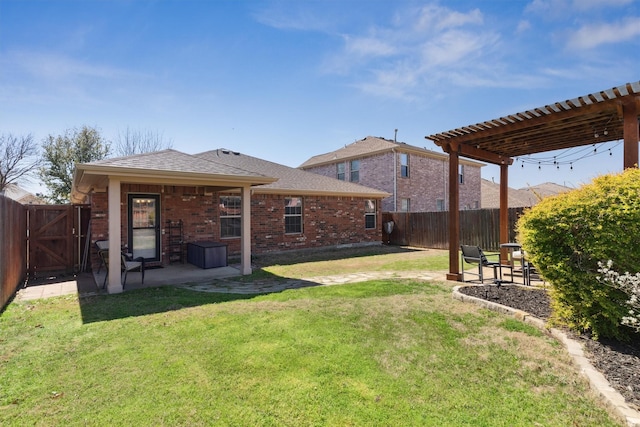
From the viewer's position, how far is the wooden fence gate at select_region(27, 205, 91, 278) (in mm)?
8758

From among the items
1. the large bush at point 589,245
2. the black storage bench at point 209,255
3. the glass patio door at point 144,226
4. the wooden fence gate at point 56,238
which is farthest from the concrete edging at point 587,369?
the wooden fence gate at point 56,238

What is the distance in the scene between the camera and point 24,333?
14.2 feet

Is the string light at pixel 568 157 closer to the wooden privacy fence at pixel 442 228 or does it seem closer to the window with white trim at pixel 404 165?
the wooden privacy fence at pixel 442 228

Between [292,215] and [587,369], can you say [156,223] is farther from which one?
[587,369]

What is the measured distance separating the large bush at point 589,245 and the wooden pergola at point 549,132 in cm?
130

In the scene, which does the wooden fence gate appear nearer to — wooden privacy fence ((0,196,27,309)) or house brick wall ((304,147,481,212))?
wooden privacy fence ((0,196,27,309))

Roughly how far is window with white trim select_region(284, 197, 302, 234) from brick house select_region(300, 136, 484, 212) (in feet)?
23.3

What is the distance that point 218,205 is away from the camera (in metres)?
11.0

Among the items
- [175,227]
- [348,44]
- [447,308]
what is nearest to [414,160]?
[348,44]

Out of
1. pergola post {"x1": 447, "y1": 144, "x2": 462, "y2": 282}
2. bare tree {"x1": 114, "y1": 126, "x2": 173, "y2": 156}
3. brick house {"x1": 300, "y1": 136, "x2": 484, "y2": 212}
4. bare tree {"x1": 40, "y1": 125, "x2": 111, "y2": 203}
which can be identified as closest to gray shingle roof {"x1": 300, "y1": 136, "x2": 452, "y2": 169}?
brick house {"x1": 300, "y1": 136, "x2": 484, "y2": 212}

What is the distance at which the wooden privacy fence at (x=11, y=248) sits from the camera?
555cm

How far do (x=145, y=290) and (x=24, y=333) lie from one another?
2.52 m

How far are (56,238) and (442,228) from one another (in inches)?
566

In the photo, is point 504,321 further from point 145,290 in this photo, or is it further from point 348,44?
point 348,44
